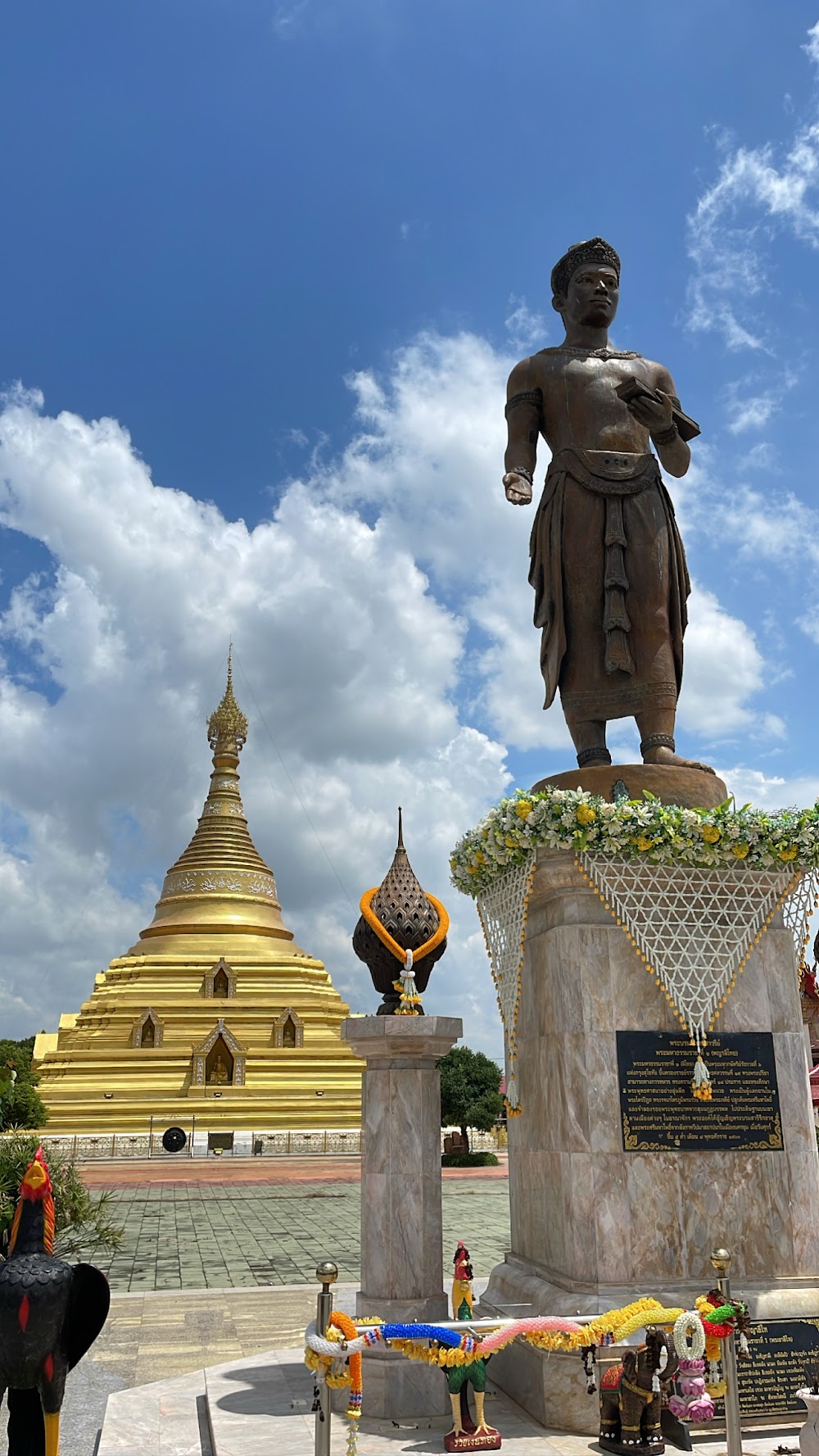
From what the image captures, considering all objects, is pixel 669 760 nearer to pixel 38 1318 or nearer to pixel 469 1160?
pixel 38 1318

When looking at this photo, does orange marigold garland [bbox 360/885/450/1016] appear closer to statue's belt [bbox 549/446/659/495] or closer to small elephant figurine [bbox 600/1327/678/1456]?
small elephant figurine [bbox 600/1327/678/1456]

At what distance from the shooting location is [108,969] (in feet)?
134

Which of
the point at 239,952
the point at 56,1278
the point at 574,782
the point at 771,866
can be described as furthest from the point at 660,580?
the point at 239,952

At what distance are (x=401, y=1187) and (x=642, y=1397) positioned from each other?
6.33ft

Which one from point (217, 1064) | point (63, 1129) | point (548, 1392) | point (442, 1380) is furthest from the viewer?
point (217, 1064)

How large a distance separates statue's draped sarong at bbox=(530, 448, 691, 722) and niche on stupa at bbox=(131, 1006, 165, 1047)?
1231 inches

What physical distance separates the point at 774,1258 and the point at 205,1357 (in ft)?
15.2

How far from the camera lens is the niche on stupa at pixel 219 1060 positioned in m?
35.5

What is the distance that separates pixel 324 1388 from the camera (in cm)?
503

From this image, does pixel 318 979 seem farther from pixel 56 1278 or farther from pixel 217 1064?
pixel 56 1278

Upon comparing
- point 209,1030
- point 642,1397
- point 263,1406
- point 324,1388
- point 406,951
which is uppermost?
point 209,1030

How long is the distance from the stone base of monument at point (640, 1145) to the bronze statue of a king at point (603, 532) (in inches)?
64.8

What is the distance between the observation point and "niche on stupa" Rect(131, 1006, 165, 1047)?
36562 millimetres

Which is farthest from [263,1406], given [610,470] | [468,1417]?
[610,470]
